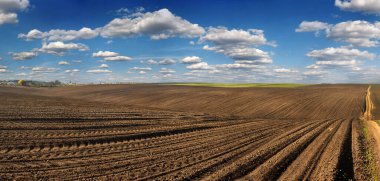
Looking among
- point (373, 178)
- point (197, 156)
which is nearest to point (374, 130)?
point (373, 178)

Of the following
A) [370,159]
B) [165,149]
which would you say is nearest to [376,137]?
[370,159]

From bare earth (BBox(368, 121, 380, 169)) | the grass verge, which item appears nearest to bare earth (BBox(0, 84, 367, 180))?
the grass verge

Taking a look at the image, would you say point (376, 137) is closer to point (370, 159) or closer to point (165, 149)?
point (370, 159)

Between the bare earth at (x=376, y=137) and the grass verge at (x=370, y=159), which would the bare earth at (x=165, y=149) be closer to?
the grass verge at (x=370, y=159)

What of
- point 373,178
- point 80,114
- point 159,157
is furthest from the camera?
point 80,114

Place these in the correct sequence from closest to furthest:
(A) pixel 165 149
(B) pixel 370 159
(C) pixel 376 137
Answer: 1. (B) pixel 370 159
2. (A) pixel 165 149
3. (C) pixel 376 137

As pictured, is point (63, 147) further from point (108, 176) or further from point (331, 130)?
point (331, 130)

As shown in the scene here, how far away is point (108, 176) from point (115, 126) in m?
10.9

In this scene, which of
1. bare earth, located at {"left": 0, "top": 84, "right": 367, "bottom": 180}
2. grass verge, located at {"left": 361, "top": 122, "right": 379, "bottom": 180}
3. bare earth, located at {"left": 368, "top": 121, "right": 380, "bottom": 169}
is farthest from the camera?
bare earth, located at {"left": 368, "top": 121, "right": 380, "bottom": 169}

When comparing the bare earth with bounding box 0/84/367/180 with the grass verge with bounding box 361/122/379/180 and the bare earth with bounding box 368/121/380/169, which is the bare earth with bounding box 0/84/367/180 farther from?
the bare earth with bounding box 368/121/380/169

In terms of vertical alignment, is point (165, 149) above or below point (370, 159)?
above

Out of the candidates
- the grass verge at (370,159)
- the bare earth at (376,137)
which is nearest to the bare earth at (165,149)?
the grass verge at (370,159)

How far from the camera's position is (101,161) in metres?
13.2

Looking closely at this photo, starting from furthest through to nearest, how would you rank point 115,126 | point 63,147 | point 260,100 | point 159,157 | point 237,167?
point 260,100, point 115,126, point 63,147, point 159,157, point 237,167
